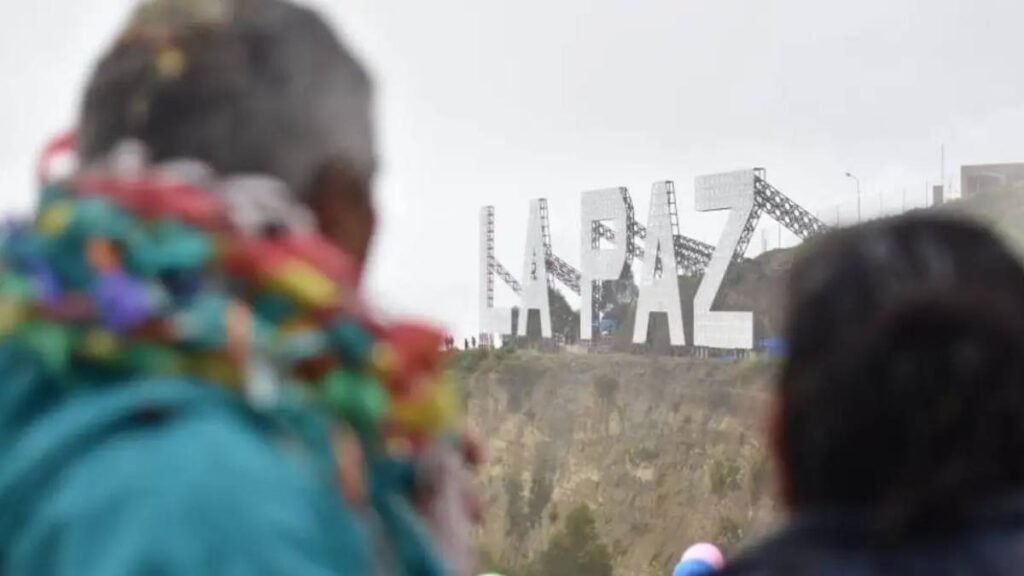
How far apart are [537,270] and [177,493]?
15.4 meters

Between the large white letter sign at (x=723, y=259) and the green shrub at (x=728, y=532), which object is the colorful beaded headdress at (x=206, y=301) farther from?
the green shrub at (x=728, y=532)

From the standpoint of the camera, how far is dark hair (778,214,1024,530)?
0.72 meters

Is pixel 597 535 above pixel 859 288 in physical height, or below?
below

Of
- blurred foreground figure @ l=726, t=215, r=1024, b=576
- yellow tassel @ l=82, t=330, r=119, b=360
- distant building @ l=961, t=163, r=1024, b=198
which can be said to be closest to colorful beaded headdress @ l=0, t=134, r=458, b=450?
yellow tassel @ l=82, t=330, r=119, b=360

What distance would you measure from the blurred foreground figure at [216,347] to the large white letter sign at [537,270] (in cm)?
1503

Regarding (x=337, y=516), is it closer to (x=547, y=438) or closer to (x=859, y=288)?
(x=859, y=288)

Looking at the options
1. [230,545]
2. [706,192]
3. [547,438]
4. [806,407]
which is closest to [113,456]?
[230,545]

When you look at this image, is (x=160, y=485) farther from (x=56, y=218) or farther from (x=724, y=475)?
(x=724, y=475)

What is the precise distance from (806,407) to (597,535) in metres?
14.1

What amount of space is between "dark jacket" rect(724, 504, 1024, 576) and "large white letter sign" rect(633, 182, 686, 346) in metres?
12.8

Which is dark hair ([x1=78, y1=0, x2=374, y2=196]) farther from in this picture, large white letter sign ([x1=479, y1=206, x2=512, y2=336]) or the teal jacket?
large white letter sign ([x1=479, y1=206, x2=512, y2=336])

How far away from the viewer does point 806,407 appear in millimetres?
752

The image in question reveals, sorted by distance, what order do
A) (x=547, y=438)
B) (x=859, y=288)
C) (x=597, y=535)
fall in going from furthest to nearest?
(x=547, y=438) < (x=597, y=535) < (x=859, y=288)

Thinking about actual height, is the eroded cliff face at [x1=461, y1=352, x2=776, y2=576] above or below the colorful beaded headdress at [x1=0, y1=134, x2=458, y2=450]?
below
